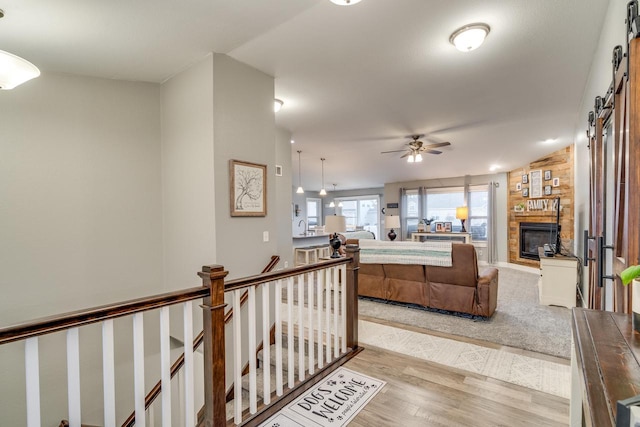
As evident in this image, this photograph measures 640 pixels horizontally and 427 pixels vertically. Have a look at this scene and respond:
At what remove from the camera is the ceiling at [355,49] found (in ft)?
6.91

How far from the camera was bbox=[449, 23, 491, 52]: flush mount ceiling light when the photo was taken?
2.32 m

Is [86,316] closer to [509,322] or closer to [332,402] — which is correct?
[332,402]

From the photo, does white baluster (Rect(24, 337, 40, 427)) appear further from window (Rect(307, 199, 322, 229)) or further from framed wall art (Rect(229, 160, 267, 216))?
window (Rect(307, 199, 322, 229))

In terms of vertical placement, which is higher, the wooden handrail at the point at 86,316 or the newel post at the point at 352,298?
the wooden handrail at the point at 86,316

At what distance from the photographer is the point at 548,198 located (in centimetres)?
657

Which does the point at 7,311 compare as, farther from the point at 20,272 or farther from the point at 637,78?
the point at 637,78

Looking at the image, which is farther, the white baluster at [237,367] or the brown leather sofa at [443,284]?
the brown leather sofa at [443,284]

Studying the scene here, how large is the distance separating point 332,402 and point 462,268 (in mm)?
2408

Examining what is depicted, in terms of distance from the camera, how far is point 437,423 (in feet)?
6.47

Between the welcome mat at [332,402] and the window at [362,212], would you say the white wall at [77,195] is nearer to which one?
the welcome mat at [332,402]

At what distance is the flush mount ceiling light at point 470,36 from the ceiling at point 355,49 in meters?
0.06

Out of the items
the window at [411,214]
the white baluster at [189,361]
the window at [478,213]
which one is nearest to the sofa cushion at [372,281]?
the white baluster at [189,361]

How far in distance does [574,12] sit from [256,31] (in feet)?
7.76

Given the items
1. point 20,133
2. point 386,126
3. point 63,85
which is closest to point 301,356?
point 20,133
